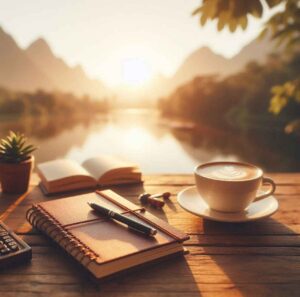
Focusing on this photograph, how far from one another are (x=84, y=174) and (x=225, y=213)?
684 millimetres

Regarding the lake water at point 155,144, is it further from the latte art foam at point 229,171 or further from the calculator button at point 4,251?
the calculator button at point 4,251

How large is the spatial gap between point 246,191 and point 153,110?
3868cm

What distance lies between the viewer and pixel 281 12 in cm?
226

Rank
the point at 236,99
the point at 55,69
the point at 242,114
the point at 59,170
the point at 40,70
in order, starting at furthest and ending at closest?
the point at 55,69
the point at 40,70
the point at 236,99
the point at 242,114
the point at 59,170

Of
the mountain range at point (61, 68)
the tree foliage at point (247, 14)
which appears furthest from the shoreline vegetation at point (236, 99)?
the tree foliage at point (247, 14)

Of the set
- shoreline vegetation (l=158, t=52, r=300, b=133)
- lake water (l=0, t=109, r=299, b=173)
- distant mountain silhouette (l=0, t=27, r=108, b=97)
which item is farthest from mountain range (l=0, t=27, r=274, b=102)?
shoreline vegetation (l=158, t=52, r=300, b=133)

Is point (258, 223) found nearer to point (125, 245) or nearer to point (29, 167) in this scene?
point (125, 245)

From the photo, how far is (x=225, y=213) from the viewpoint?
111 centimetres

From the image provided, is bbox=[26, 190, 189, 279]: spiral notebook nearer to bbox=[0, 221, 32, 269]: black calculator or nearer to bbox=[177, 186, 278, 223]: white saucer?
bbox=[0, 221, 32, 269]: black calculator

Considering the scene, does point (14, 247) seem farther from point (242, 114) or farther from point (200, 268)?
point (242, 114)

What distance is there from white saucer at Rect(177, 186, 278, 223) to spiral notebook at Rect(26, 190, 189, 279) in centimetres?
20

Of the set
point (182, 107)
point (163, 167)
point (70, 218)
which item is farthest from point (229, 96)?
point (70, 218)

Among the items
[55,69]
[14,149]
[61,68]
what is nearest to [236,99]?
[14,149]

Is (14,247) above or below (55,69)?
below
